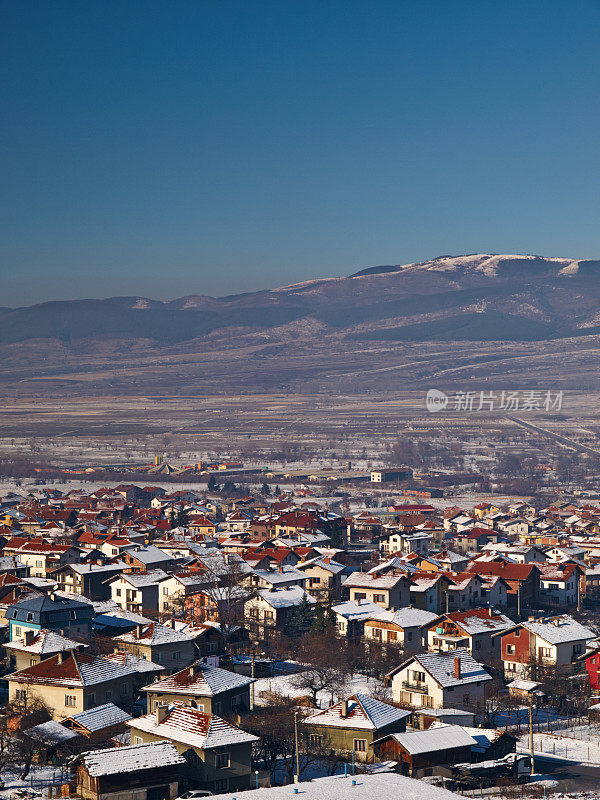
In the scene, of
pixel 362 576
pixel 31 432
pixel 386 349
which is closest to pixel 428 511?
pixel 362 576

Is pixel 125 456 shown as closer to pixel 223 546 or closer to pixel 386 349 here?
pixel 223 546

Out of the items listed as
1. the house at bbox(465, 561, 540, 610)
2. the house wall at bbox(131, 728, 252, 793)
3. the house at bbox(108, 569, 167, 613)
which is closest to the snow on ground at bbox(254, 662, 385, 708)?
the house wall at bbox(131, 728, 252, 793)

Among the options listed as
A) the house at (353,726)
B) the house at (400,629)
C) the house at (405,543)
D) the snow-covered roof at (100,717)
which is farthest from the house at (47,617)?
the house at (405,543)

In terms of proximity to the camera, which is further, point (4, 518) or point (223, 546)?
point (4, 518)

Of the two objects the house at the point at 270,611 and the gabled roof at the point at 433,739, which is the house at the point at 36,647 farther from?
the gabled roof at the point at 433,739

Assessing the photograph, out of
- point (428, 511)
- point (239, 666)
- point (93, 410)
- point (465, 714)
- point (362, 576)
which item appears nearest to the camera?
point (465, 714)

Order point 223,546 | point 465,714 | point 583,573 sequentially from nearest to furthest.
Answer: point 465,714, point 583,573, point 223,546

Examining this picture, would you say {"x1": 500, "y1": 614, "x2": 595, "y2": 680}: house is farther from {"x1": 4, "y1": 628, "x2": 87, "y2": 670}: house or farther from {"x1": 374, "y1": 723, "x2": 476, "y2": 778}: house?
{"x1": 4, "y1": 628, "x2": 87, "y2": 670}: house
